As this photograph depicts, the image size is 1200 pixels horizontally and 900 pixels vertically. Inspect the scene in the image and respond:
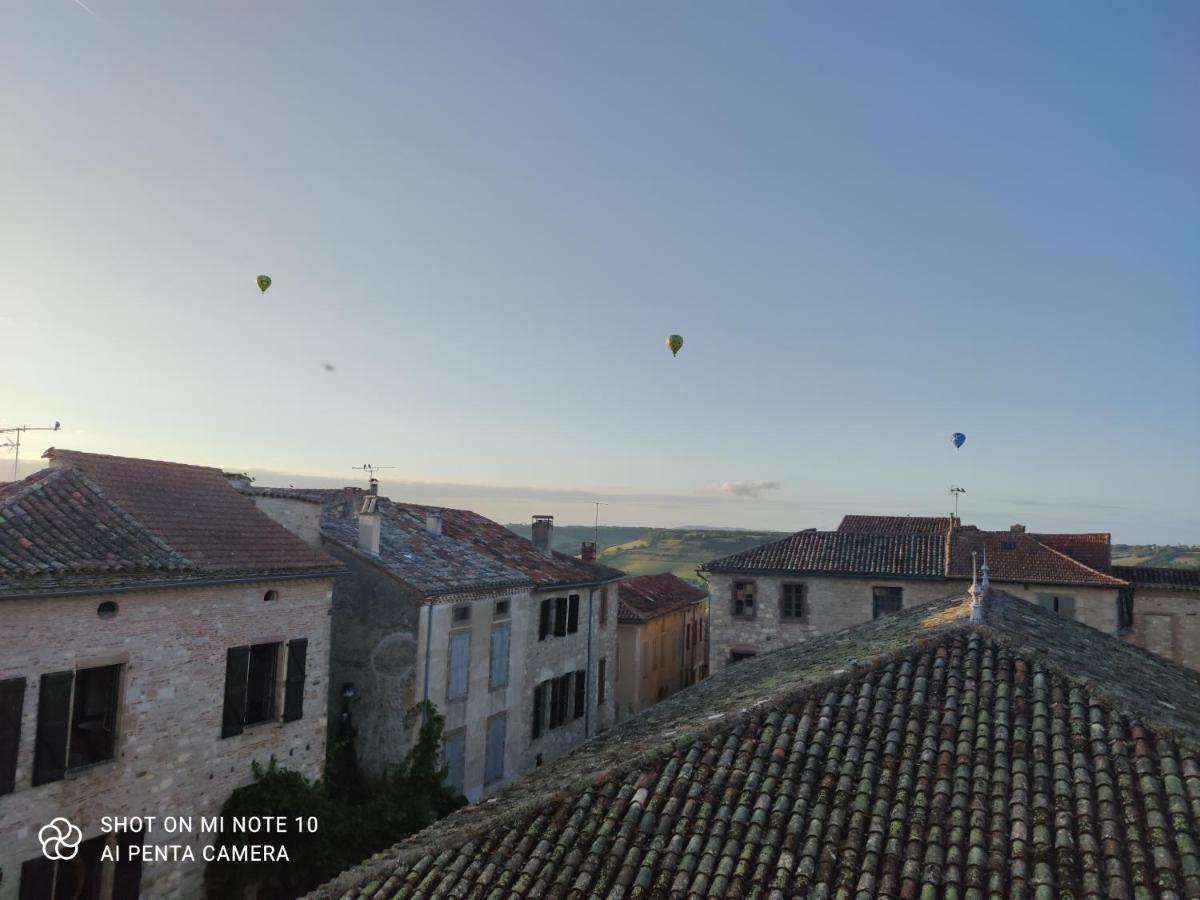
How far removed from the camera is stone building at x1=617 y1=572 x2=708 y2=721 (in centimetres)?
3259

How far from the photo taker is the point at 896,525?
124 ft

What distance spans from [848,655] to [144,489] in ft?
44.7

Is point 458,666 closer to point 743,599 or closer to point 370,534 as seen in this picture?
point 370,534

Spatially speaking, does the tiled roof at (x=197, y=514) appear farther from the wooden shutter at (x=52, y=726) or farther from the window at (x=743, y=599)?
the window at (x=743, y=599)

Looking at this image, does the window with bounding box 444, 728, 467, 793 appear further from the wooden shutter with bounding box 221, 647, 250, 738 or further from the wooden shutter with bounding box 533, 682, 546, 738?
the wooden shutter with bounding box 221, 647, 250, 738

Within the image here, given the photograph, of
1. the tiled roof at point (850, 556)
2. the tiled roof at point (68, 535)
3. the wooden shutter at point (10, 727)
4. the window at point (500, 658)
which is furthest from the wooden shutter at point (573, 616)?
the wooden shutter at point (10, 727)

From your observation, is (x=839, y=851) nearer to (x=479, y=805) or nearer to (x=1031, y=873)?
(x=1031, y=873)

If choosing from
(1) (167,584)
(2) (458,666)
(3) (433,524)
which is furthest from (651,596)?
(1) (167,584)

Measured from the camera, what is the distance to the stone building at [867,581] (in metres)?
28.0

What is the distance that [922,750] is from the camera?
24.7ft

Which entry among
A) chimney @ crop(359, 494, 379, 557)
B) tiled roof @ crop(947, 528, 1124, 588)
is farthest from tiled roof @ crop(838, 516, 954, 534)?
chimney @ crop(359, 494, 379, 557)

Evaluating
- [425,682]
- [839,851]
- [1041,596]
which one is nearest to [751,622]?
[1041,596]

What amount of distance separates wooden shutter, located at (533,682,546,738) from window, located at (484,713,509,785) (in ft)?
6.23

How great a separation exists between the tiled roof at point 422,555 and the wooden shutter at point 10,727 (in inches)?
316
